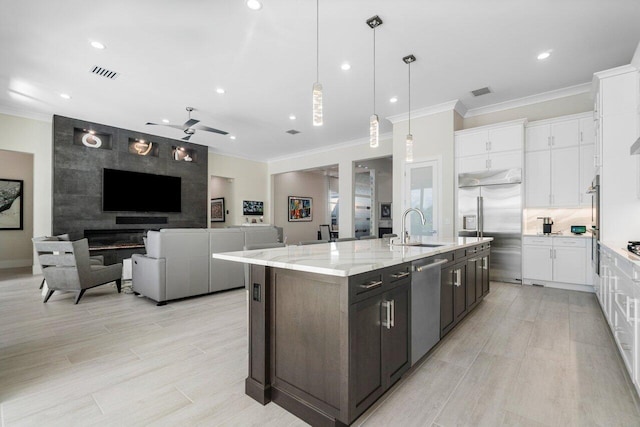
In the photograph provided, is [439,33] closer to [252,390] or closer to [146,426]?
[252,390]

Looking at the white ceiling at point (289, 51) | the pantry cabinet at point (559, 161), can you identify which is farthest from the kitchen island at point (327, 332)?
the pantry cabinet at point (559, 161)

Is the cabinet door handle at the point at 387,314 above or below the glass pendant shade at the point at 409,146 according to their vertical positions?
below

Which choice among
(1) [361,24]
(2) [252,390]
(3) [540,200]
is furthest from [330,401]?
(3) [540,200]

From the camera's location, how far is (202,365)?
7.59ft

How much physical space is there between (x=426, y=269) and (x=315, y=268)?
113 cm

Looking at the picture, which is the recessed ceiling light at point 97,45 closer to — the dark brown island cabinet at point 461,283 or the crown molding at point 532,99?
the dark brown island cabinet at point 461,283

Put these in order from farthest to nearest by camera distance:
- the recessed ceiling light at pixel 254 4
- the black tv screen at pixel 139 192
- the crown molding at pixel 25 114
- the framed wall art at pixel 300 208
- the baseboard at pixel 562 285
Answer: the framed wall art at pixel 300 208
the black tv screen at pixel 139 192
the crown molding at pixel 25 114
the baseboard at pixel 562 285
the recessed ceiling light at pixel 254 4

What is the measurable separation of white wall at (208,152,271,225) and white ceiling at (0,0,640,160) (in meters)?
3.22

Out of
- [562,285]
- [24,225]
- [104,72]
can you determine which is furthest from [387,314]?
[24,225]

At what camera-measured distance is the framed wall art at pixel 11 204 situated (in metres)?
6.84

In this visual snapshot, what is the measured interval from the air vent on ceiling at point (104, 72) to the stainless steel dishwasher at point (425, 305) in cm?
480

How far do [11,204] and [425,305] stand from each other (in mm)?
9313

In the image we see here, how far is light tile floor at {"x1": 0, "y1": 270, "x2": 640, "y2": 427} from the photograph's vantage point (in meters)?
1.71

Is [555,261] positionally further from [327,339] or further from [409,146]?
[327,339]
